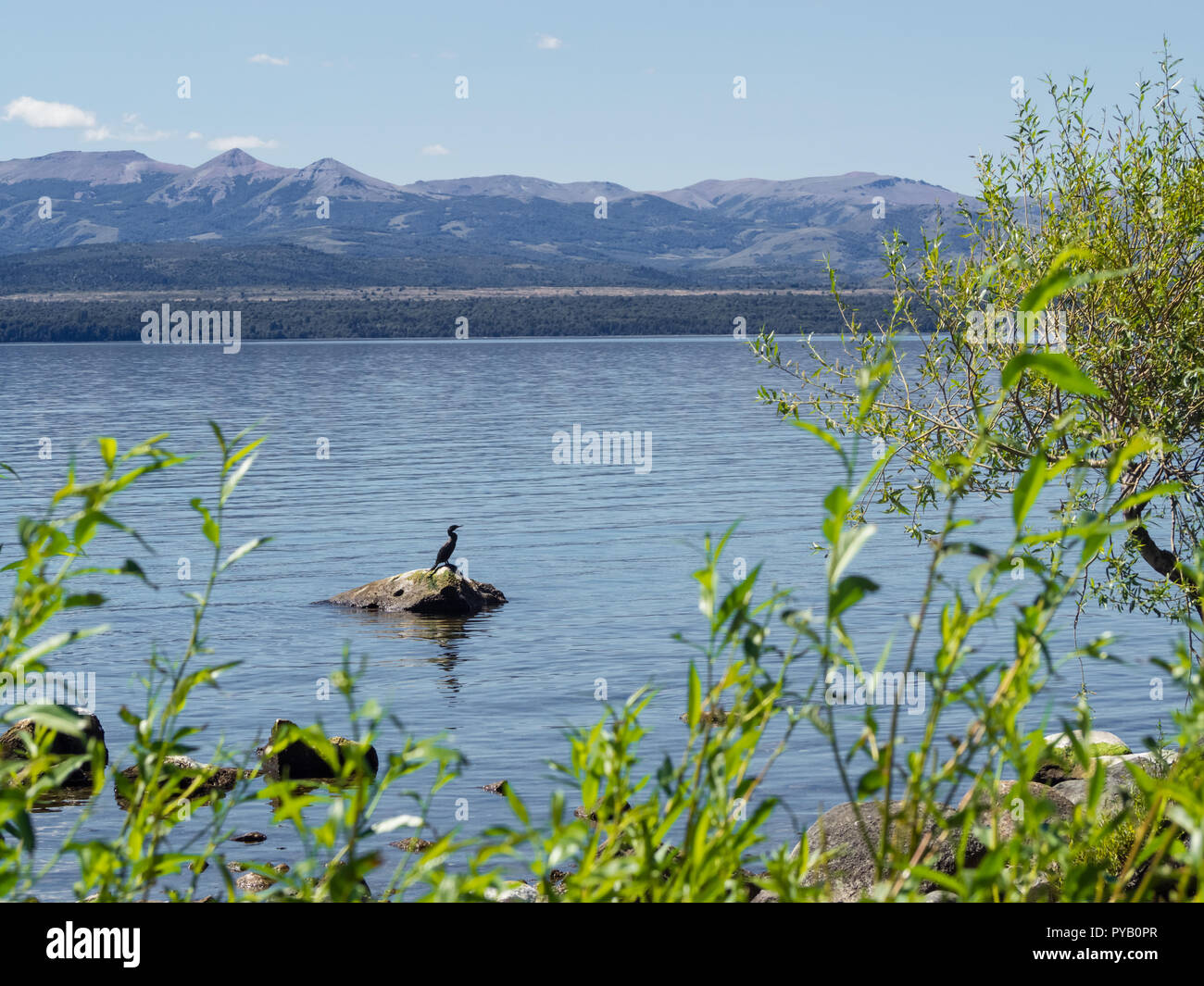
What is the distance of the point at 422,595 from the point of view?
116 feet

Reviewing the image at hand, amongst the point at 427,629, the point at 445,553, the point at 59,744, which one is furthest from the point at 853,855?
the point at 445,553

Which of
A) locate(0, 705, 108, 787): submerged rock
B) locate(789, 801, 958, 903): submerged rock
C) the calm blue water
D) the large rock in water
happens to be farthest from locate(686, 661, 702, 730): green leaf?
the large rock in water

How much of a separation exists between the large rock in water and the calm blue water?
703 mm

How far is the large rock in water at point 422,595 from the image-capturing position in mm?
35188

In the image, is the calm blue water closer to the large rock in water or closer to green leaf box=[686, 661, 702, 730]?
green leaf box=[686, 661, 702, 730]

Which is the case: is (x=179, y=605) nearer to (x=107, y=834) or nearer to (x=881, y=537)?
(x=107, y=834)

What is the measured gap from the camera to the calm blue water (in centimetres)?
2403

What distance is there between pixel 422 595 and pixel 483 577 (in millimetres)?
6064

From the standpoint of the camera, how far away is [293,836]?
1903 centimetres

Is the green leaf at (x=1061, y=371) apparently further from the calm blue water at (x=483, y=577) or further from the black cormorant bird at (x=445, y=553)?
the black cormorant bird at (x=445, y=553)

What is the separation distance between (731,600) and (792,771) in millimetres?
19254

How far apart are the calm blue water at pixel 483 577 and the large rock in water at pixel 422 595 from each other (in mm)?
703
